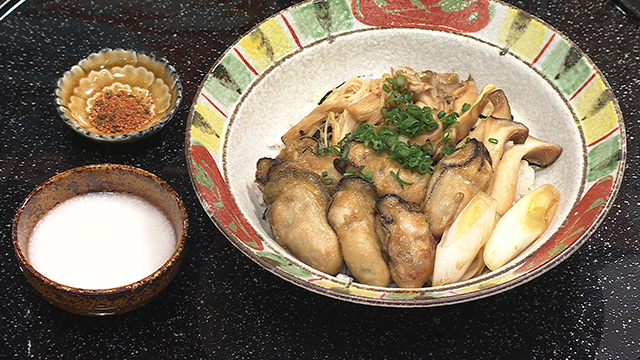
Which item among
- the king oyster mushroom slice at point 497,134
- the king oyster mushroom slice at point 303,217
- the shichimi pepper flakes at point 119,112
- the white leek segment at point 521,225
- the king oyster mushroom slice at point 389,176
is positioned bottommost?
the shichimi pepper flakes at point 119,112

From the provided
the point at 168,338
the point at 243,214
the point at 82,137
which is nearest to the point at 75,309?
the point at 168,338

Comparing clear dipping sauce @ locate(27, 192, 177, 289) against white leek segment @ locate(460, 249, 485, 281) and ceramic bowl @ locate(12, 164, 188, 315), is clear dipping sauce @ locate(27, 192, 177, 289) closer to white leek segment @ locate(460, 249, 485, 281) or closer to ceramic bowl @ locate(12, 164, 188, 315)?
ceramic bowl @ locate(12, 164, 188, 315)

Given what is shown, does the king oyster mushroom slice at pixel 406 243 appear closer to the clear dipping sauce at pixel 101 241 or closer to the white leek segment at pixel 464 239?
the white leek segment at pixel 464 239

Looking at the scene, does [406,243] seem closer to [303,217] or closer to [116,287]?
[303,217]

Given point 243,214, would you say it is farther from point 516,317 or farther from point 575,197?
point 575,197

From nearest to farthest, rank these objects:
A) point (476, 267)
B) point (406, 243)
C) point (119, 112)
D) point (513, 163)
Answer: point (406, 243), point (476, 267), point (513, 163), point (119, 112)

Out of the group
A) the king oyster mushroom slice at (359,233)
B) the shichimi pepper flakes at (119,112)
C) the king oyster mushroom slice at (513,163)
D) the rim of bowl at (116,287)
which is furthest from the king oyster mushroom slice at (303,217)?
the shichimi pepper flakes at (119,112)

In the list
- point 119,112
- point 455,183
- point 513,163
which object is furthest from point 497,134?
point 119,112

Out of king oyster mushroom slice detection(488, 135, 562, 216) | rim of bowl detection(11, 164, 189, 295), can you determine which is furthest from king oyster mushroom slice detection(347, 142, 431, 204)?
rim of bowl detection(11, 164, 189, 295)
